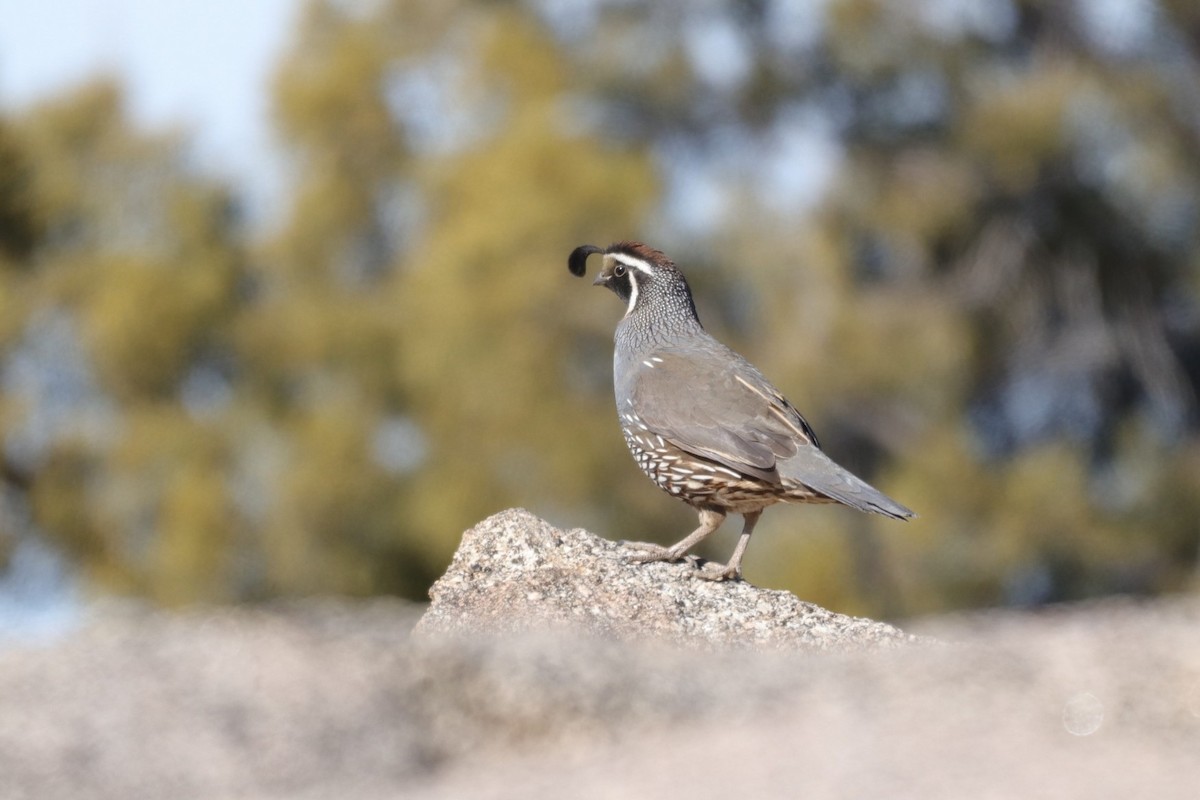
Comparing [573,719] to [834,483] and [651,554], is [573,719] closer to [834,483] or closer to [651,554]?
Result: [651,554]

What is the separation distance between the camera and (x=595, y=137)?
30.6 m

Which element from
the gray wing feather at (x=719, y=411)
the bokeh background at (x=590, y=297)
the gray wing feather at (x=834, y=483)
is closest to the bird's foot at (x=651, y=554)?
the gray wing feather at (x=719, y=411)

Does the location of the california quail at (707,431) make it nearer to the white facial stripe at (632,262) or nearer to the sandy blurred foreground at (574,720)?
the white facial stripe at (632,262)

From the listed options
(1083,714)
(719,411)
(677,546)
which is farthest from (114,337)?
(1083,714)

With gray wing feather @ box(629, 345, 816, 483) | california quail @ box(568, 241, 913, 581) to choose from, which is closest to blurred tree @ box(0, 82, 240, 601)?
california quail @ box(568, 241, 913, 581)

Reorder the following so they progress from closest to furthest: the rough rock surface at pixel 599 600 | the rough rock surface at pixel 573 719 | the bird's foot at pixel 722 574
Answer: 1. the rough rock surface at pixel 573 719
2. the rough rock surface at pixel 599 600
3. the bird's foot at pixel 722 574

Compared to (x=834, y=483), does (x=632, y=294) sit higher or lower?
higher

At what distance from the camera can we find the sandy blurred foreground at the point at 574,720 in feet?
14.5

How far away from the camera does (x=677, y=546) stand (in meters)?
8.00

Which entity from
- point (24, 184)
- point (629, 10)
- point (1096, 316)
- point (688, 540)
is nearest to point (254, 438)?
point (24, 184)

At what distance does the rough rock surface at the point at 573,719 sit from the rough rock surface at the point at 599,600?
4.37 feet

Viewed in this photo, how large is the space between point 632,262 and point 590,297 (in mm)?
16828

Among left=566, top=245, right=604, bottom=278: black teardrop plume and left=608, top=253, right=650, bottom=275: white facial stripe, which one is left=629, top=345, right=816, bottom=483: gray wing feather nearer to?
left=608, top=253, right=650, bottom=275: white facial stripe

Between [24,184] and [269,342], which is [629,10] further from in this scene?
[24,184]
